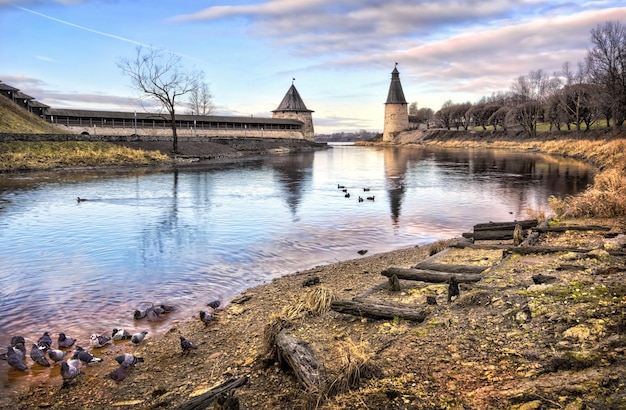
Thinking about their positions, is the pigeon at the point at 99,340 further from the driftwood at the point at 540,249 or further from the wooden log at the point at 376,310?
the driftwood at the point at 540,249

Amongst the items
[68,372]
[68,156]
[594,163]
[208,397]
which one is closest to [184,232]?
[68,372]

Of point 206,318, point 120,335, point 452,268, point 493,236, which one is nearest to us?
point 120,335

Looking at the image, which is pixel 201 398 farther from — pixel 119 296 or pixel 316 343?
pixel 119 296

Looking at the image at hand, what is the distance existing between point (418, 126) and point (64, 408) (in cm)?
10737

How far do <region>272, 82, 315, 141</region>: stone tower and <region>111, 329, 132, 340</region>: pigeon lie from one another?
75696 mm

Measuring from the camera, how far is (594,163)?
3158cm

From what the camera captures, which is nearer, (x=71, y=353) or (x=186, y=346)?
(x=186, y=346)

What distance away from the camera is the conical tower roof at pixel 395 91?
4033 inches

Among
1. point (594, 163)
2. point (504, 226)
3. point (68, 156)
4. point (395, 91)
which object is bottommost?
point (504, 226)

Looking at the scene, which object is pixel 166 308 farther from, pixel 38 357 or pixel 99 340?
pixel 38 357

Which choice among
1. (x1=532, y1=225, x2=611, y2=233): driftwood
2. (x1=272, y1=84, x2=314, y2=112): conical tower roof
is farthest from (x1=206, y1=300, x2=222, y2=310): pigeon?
(x1=272, y1=84, x2=314, y2=112): conical tower roof

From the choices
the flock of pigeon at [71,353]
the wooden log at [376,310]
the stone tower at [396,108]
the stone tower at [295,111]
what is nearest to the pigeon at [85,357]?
the flock of pigeon at [71,353]

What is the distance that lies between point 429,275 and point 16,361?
529 cm

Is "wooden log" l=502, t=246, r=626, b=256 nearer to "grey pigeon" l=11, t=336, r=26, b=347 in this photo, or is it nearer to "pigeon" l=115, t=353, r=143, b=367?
"pigeon" l=115, t=353, r=143, b=367
